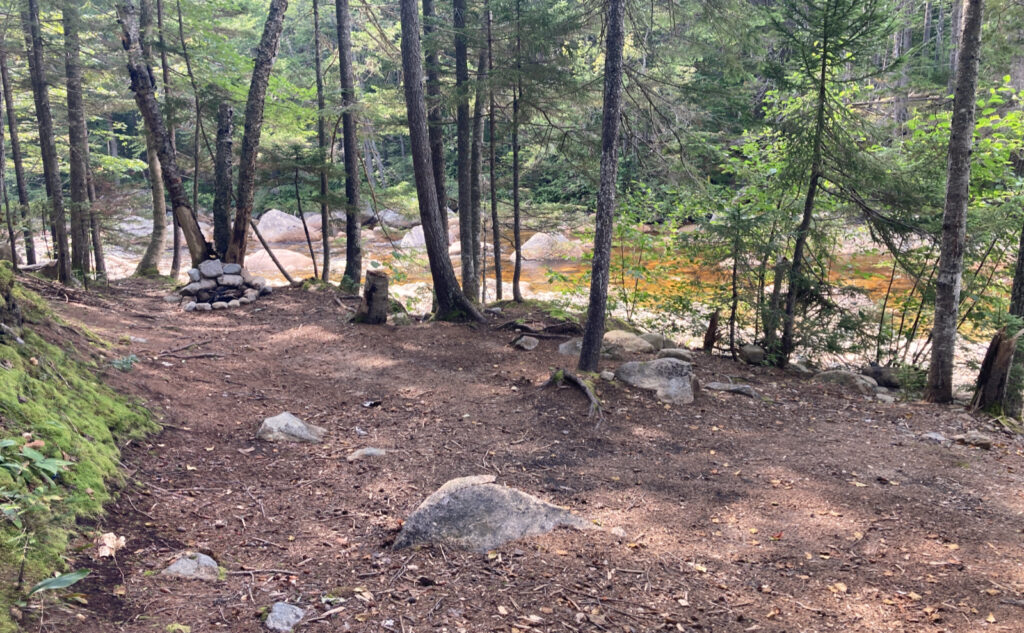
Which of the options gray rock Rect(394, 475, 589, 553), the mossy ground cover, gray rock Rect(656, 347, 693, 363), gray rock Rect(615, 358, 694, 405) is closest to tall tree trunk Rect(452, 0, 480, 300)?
gray rock Rect(656, 347, 693, 363)

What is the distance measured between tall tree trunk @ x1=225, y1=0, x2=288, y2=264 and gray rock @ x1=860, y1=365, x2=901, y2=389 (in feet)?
37.1

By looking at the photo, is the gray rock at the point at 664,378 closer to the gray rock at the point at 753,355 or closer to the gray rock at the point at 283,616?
the gray rock at the point at 753,355

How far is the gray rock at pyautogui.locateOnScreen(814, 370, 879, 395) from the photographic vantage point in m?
8.73

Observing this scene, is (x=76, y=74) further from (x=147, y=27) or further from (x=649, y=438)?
(x=649, y=438)

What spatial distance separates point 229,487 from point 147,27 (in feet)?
47.6

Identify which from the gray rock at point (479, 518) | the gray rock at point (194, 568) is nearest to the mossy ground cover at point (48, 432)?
the gray rock at point (194, 568)

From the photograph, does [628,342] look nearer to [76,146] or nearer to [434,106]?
[434,106]

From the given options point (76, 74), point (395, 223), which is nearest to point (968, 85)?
point (76, 74)

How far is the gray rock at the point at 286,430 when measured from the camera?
532 cm

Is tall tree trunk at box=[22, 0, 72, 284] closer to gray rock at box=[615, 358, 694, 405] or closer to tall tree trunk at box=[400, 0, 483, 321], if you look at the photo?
tall tree trunk at box=[400, 0, 483, 321]

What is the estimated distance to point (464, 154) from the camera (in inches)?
471

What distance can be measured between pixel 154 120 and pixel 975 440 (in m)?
14.0

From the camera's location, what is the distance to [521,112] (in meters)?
11.5

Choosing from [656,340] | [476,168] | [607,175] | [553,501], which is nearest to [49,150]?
[476,168]
